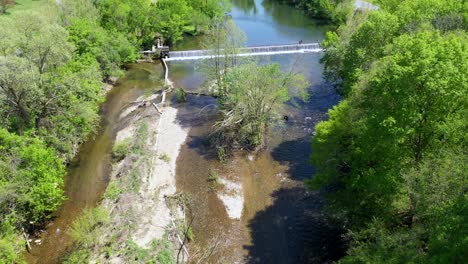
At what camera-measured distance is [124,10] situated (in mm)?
53875

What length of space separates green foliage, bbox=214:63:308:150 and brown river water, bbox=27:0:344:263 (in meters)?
1.62

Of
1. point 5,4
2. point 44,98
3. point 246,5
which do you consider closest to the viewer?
point 44,98

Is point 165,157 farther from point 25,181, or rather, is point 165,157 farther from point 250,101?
point 25,181

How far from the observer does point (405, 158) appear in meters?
20.6

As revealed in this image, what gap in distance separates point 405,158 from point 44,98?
2834cm

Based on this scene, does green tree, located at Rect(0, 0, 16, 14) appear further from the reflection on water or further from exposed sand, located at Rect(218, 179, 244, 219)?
exposed sand, located at Rect(218, 179, 244, 219)

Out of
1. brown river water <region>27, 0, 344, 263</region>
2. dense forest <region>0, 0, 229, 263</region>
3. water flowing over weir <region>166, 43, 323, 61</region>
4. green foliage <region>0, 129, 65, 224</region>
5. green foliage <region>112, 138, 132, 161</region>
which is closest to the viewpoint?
green foliage <region>0, 129, 65, 224</region>

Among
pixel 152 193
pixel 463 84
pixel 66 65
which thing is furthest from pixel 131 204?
pixel 463 84

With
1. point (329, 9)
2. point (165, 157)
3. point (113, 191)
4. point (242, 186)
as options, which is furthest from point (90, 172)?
point (329, 9)

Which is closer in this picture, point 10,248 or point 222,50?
point 10,248

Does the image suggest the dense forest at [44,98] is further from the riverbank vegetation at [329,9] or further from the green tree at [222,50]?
the riverbank vegetation at [329,9]

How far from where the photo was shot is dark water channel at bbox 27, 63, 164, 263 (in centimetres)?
2642

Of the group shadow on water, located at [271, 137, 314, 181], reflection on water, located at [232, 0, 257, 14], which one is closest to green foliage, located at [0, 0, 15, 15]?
reflection on water, located at [232, 0, 257, 14]

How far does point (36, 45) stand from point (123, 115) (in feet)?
39.8
